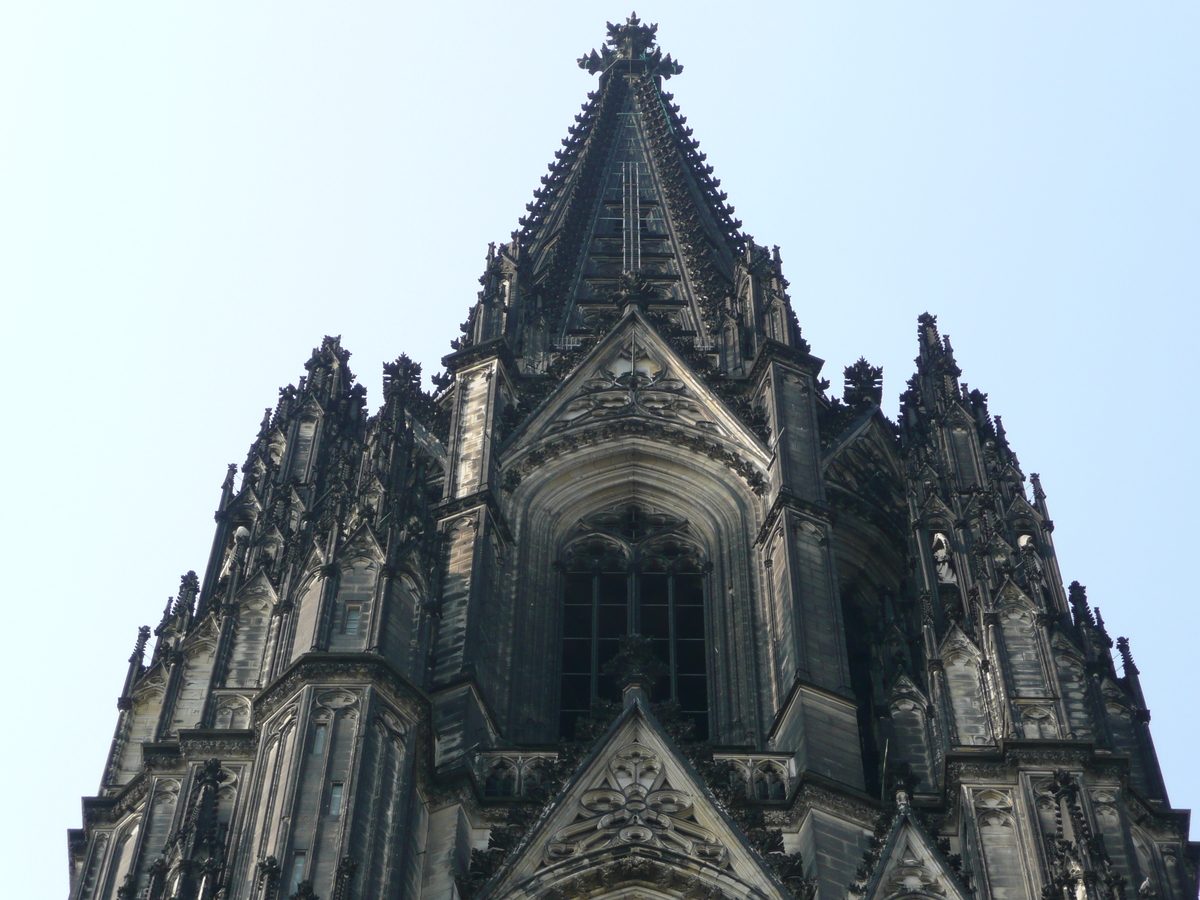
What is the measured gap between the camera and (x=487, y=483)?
124ft

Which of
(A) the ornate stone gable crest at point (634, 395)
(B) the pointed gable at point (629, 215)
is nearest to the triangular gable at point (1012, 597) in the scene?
(A) the ornate stone gable crest at point (634, 395)

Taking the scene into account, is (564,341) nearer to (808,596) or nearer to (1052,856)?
(808,596)

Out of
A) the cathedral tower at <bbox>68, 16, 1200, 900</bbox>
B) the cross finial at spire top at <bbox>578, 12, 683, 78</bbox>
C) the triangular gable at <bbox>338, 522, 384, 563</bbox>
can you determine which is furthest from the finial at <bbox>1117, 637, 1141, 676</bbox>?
the cross finial at spire top at <bbox>578, 12, 683, 78</bbox>

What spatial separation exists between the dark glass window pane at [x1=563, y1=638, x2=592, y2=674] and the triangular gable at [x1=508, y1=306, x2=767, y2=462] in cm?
373

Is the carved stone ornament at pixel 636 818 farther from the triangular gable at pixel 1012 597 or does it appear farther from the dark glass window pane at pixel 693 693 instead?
the triangular gable at pixel 1012 597

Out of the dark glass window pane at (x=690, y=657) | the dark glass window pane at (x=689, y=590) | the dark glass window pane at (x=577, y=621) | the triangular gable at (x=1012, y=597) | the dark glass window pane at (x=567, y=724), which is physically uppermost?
the dark glass window pane at (x=689, y=590)

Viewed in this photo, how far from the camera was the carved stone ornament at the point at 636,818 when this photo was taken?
98.9 ft

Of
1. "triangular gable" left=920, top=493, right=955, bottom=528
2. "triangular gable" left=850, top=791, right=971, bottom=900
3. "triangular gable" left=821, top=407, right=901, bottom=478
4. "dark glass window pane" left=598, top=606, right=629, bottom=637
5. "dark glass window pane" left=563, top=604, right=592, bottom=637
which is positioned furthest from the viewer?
"triangular gable" left=821, top=407, right=901, bottom=478

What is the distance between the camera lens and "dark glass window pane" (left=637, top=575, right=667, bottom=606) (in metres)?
37.8

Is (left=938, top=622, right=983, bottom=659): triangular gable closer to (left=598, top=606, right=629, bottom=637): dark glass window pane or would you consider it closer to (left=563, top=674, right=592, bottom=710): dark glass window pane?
(left=563, top=674, right=592, bottom=710): dark glass window pane

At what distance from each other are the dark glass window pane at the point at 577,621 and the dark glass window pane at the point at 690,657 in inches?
46.8

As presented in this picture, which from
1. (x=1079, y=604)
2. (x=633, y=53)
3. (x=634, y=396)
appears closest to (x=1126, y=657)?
(x=1079, y=604)

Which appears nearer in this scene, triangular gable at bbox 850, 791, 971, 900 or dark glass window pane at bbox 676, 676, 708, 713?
triangular gable at bbox 850, 791, 971, 900

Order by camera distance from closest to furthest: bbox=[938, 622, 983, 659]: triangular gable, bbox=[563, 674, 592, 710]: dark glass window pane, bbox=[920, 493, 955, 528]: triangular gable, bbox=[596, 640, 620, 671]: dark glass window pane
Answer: bbox=[938, 622, 983, 659]: triangular gable < bbox=[563, 674, 592, 710]: dark glass window pane < bbox=[920, 493, 955, 528]: triangular gable < bbox=[596, 640, 620, 671]: dark glass window pane
